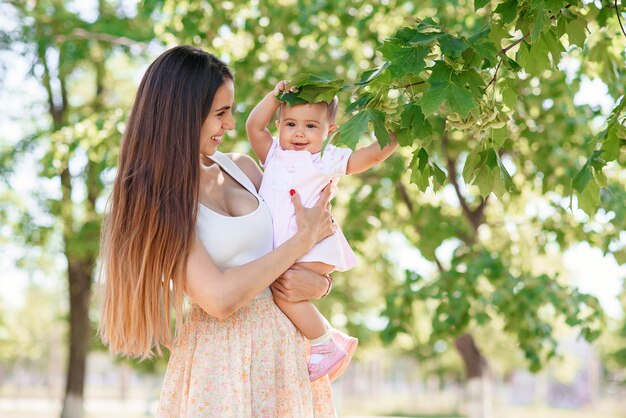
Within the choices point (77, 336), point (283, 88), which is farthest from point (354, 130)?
point (77, 336)

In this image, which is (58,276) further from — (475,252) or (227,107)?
(227,107)

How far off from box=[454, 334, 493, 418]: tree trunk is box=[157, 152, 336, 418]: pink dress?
7.73 meters

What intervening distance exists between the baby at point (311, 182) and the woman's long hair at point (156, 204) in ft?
1.03

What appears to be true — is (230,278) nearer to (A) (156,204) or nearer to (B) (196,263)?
(B) (196,263)

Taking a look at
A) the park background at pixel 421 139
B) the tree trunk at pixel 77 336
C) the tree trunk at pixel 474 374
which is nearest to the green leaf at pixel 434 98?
the park background at pixel 421 139

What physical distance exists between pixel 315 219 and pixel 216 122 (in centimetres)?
45

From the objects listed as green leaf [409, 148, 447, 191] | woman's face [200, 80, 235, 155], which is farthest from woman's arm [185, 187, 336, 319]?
green leaf [409, 148, 447, 191]

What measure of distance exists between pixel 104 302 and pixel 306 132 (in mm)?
864

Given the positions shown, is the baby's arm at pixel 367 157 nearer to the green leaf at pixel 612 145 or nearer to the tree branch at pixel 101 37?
the green leaf at pixel 612 145

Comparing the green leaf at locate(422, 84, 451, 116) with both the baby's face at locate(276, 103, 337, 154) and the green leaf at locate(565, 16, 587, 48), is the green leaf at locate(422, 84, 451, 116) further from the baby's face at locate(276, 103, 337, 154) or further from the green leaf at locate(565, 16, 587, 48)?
the green leaf at locate(565, 16, 587, 48)

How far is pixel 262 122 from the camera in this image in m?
3.35

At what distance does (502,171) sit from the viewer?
3018 millimetres

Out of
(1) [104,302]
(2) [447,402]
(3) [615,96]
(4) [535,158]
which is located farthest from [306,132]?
(2) [447,402]

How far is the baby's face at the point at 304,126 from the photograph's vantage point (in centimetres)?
313
